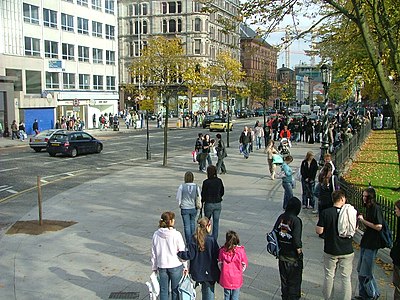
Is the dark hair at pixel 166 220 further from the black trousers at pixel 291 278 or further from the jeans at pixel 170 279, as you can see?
the black trousers at pixel 291 278

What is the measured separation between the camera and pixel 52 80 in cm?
5047

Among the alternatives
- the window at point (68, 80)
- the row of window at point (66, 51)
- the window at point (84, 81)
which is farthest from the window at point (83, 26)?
the window at point (68, 80)

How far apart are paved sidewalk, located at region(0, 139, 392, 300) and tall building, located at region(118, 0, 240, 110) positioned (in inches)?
2565

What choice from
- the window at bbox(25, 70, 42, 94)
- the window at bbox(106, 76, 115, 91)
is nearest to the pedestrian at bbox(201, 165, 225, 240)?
the window at bbox(25, 70, 42, 94)

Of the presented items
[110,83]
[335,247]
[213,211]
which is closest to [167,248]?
[335,247]

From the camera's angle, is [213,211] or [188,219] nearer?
[188,219]

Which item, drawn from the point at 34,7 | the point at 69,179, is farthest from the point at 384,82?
the point at 34,7

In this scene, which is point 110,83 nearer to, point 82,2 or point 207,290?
point 82,2

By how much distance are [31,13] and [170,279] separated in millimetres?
46291

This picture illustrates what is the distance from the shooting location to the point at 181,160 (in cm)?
2592

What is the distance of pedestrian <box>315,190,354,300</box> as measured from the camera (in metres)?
6.77

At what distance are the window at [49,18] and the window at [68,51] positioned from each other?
8.75 ft

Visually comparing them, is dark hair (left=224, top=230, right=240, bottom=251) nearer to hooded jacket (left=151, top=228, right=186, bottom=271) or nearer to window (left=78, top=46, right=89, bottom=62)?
hooded jacket (left=151, top=228, right=186, bottom=271)

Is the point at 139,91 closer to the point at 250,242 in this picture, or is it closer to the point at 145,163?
the point at 145,163
